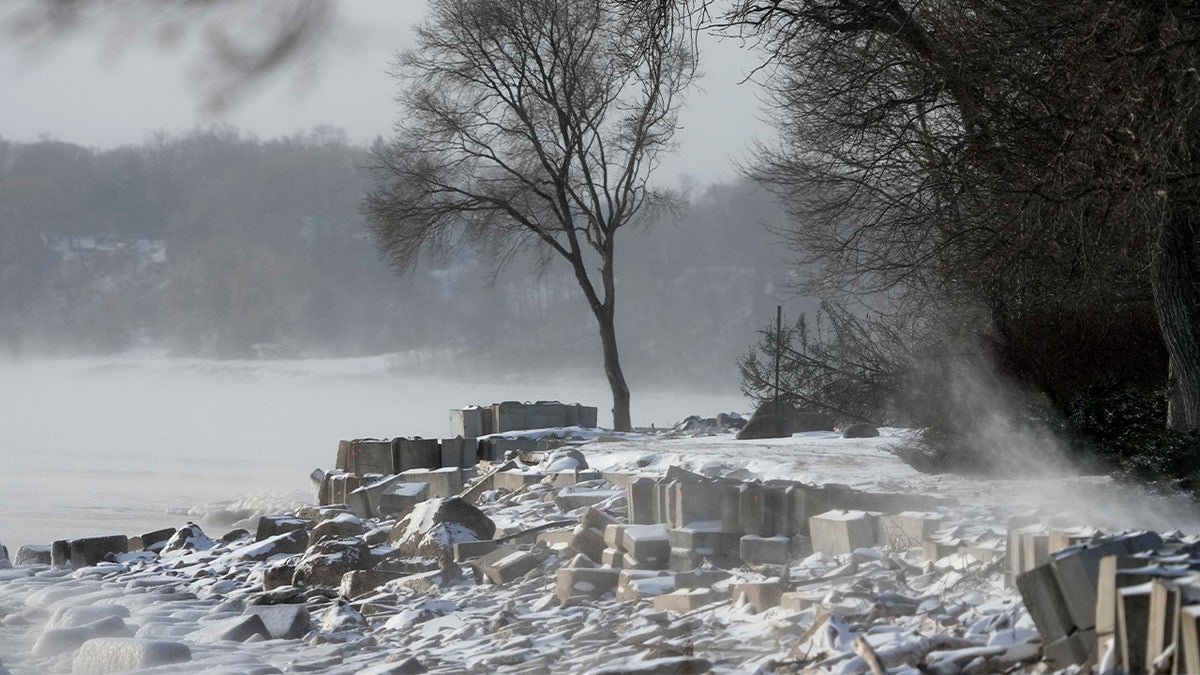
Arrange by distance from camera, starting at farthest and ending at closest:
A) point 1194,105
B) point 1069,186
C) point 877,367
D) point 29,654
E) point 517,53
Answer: point 517,53 → point 877,367 → point 1069,186 → point 29,654 → point 1194,105

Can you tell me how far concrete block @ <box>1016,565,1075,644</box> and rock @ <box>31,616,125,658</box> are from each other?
22.1 feet

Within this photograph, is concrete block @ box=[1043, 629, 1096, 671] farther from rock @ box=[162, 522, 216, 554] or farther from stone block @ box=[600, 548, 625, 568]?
rock @ box=[162, 522, 216, 554]

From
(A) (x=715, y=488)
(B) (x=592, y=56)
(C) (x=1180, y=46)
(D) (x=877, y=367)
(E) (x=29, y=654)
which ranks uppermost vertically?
(B) (x=592, y=56)

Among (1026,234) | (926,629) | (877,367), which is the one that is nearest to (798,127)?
(877,367)

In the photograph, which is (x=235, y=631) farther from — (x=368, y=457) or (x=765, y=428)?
(x=765, y=428)

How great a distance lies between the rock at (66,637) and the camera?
Answer: 897cm

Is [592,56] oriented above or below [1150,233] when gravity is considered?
above

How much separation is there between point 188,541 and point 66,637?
5350 mm

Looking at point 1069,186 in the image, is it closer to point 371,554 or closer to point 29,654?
point 371,554

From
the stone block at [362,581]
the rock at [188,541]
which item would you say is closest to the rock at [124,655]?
the stone block at [362,581]

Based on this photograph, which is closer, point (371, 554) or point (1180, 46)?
point (1180, 46)

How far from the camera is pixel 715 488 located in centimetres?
934

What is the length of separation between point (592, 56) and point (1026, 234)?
44.1 feet

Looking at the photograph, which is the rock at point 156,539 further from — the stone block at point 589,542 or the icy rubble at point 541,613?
the stone block at point 589,542
